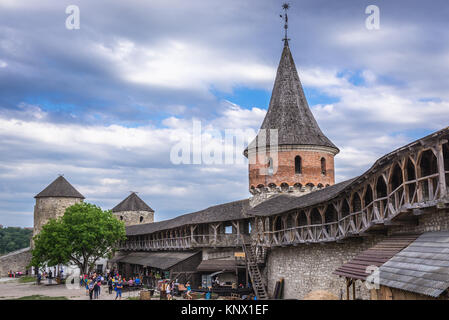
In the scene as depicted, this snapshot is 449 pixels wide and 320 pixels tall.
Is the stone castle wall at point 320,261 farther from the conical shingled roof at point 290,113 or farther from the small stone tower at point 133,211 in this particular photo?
the small stone tower at point 133,211

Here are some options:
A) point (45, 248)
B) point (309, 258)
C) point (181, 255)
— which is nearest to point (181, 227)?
point (181, 255)

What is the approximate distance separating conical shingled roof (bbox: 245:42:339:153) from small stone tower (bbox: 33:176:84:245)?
29.5 metres

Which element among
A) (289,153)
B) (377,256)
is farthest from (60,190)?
(377,256)

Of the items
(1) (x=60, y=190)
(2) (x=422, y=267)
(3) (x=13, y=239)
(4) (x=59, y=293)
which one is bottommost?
(4) (x=59, y=293)

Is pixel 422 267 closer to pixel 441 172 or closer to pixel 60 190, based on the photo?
pixel 441 172

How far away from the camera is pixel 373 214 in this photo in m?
14.5

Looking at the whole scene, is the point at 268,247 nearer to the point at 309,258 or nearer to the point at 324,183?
the point at 309,258

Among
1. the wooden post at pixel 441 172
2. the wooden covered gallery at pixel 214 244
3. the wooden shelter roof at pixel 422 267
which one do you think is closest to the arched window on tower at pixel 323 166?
the wooden covered gallery at pixel 214 244

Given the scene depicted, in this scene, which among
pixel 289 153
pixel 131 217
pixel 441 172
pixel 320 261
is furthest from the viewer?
pixel 131 217

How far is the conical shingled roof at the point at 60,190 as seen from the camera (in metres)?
52.7

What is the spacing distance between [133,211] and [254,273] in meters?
35.6

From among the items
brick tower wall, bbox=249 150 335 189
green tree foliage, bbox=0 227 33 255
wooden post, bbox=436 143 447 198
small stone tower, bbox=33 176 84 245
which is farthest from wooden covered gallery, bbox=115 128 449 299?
Answer: green tree foliage, bbox=0 227 33 255

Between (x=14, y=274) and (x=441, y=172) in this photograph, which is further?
(x=14, y=274)
